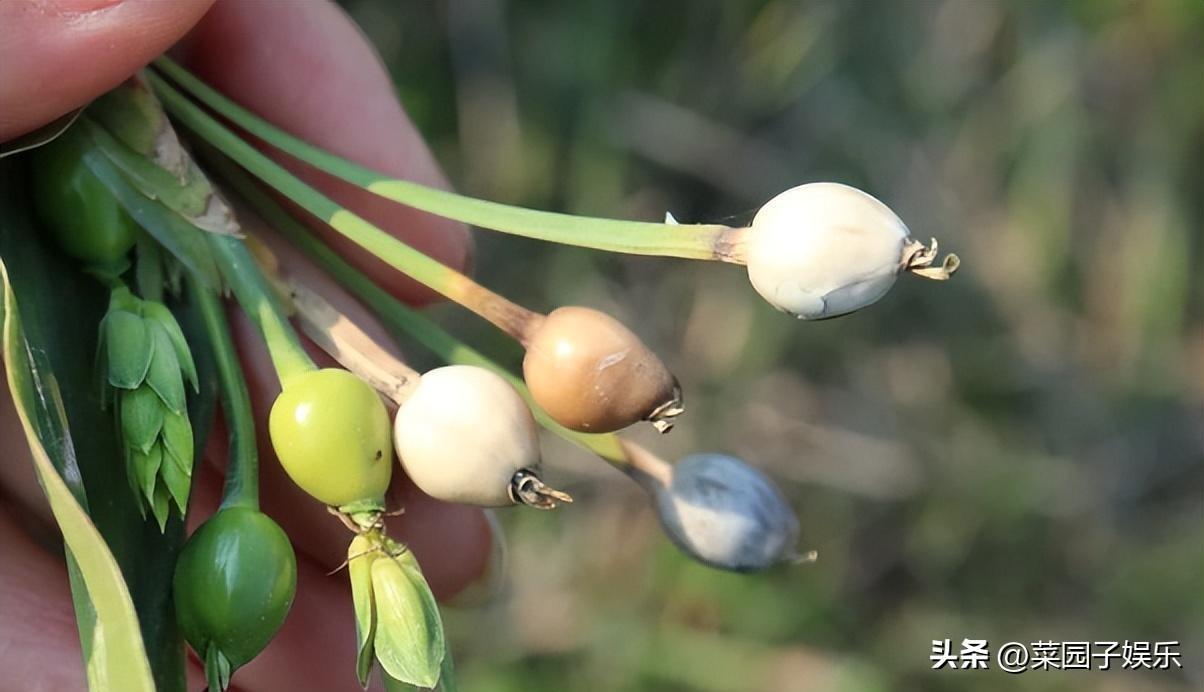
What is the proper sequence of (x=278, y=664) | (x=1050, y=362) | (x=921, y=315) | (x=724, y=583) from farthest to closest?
(x=921, y=315), (x=1050, y=362), (x=724, y=583), (x=278, y=664)

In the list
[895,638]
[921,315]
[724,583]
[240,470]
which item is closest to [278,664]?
[240,470]

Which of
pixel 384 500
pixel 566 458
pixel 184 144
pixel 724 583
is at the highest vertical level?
pixel 566 458

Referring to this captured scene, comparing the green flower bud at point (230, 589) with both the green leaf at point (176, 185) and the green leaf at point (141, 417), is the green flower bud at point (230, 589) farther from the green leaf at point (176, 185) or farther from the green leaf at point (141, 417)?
the green leaf at point (176, 185)

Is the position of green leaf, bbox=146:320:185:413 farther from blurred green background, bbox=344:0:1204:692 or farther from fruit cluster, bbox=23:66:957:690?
blurred green background, bbox=344:0:1204:692

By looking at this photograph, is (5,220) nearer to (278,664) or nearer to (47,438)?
(47,438)

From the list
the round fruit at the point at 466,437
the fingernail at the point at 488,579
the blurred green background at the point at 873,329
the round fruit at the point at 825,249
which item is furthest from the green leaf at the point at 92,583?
the blurred green background at the point at 873,329

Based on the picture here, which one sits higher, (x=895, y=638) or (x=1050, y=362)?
(x=1050, y=362)

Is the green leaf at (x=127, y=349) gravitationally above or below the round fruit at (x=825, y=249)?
below

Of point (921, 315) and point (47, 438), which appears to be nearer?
point (47, 438)
